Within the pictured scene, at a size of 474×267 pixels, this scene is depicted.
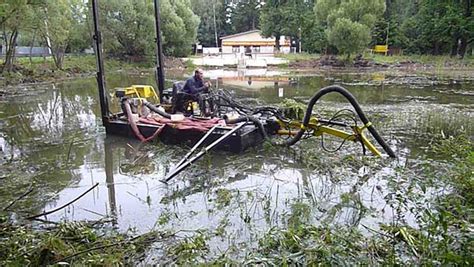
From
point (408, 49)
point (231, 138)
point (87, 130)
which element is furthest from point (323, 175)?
point (408, 49)

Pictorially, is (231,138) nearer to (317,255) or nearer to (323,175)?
(323,175)

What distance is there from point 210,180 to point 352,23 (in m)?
29.1

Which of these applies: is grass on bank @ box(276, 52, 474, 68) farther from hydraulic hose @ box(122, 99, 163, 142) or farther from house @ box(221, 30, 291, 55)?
hydraulic hose @ box(122, 99, 163, 142)

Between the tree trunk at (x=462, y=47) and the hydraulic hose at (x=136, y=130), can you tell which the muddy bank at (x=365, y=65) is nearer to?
the tree trunk at (x=462, y=47)

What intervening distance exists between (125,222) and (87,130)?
5.32 meters

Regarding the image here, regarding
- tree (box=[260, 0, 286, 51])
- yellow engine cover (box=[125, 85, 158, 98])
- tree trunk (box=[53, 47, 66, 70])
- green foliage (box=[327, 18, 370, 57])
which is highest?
tree (box=[260, 0, 286, 51])

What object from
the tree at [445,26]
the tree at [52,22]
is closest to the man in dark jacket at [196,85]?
the tree at [52,22]

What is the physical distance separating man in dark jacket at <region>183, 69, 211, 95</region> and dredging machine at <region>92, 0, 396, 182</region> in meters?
0.11

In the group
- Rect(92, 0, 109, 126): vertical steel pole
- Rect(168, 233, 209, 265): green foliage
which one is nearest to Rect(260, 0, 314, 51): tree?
Rect(92, 0, 109, 126): vertical steel pole

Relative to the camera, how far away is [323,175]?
5516mm

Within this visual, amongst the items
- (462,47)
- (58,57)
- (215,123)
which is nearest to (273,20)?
(462,47)

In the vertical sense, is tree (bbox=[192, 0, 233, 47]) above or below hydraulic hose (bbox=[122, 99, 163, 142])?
above

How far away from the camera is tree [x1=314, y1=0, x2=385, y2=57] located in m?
31.1

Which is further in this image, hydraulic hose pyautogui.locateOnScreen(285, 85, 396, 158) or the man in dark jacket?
the man in dark jacket
